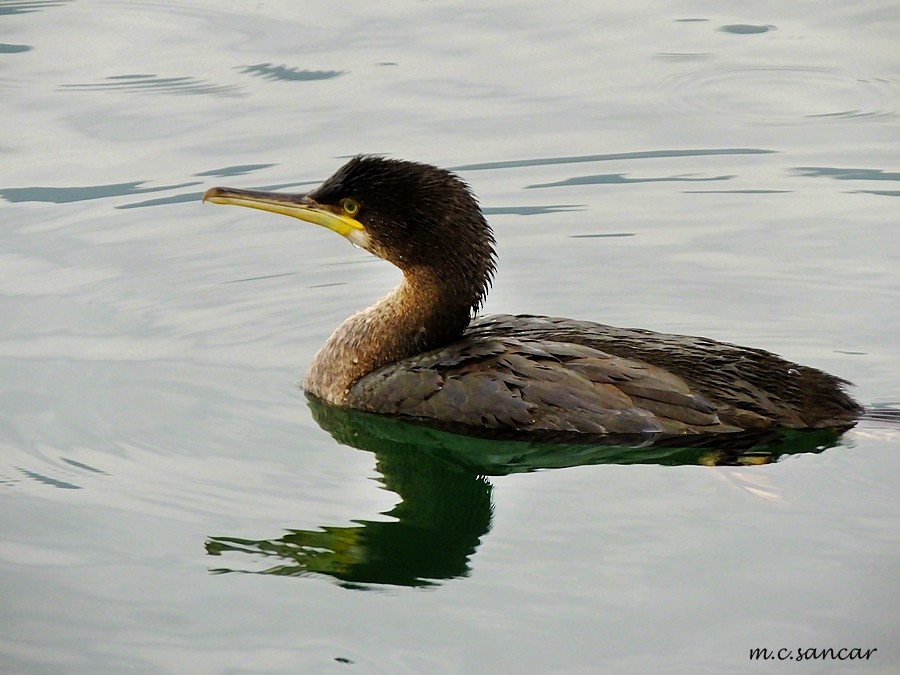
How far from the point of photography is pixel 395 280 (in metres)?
9.91

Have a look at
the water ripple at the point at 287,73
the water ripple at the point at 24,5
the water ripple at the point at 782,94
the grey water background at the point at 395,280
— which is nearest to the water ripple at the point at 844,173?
the grey water background at the point at 395,280

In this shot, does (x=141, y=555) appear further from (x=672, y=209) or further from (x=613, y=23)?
(x=613, y=23)

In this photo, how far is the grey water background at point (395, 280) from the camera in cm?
598

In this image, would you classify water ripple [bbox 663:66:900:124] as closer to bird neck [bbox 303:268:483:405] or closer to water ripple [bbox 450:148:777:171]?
water ripple [bbox 450:148:777:171]

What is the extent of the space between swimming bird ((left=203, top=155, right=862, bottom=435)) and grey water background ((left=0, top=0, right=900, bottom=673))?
0.29 meters

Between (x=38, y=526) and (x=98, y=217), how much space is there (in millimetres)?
4121

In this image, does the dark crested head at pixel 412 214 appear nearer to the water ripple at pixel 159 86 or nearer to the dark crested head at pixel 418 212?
the dark crested head at pixel 418 212

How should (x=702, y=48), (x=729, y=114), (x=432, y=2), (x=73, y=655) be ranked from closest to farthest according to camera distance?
1. (x=73, y=655)
2. (x=729, y=114)
3. (x=702, y=48)
4. (x=432, y=2)

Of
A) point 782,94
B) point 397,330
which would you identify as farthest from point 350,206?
point 782,94

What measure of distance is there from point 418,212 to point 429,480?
1380 mm

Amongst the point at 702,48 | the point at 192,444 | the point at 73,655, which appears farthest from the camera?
the point at 702,48

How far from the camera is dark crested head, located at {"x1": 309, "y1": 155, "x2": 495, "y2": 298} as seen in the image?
308 inches

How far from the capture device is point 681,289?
9.27m

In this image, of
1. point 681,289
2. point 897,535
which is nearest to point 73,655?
point 897,535
